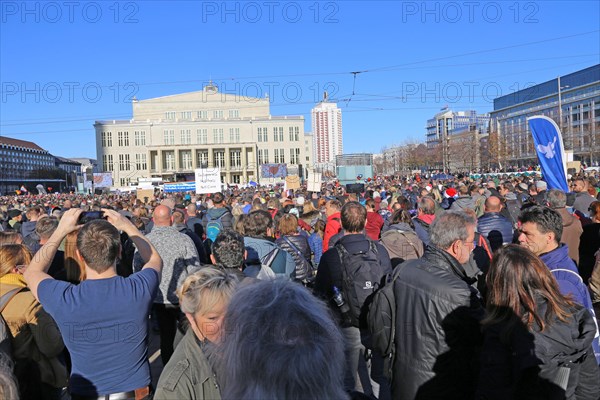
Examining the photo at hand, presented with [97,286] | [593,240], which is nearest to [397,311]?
[97,286]

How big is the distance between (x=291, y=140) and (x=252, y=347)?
320 ft

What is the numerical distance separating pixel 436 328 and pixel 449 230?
0.72 meters

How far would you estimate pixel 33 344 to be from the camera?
3.39 m

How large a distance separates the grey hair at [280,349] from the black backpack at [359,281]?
2.86 m

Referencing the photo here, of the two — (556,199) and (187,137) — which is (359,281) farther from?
(187,137)

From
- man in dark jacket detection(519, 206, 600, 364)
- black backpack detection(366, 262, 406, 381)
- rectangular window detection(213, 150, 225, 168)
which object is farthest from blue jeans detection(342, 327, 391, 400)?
rectangular window detection(213, 150, 225, 168)

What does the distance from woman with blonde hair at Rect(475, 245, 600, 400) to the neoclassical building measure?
91526 mm

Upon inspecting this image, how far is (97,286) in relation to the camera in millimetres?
3016

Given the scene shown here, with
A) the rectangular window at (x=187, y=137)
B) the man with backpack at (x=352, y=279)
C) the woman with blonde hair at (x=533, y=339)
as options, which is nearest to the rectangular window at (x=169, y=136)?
the rectangular window at (x=187, y=137)

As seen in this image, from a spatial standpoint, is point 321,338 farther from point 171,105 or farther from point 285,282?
point 171,105

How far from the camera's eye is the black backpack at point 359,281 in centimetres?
442

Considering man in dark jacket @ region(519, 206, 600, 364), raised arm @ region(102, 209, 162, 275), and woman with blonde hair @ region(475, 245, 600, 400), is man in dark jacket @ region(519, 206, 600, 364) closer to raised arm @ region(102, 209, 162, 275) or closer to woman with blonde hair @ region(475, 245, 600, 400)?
woman with blonde hair @ region(475, 245, 600, 400)

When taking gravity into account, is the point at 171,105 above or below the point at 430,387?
above

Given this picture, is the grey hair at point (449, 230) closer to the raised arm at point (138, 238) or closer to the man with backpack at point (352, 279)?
the man with backpack at point (352, 279)
